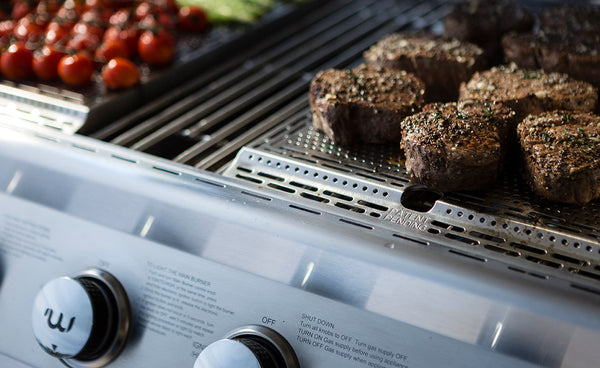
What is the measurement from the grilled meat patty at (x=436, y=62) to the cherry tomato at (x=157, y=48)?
0.79 m

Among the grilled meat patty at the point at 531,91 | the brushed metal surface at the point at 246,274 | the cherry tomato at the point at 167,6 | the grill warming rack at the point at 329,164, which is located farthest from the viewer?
the cherry tomato at the point at 167,6

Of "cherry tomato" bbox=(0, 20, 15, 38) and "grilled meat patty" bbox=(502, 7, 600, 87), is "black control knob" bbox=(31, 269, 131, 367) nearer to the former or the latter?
"grilled meat patty" bbox=(502, 7, 600, 87)

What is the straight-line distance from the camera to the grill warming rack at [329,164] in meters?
1.20

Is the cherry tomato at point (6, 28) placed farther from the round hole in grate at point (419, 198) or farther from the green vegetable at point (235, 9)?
the round hole in grate at point (419, 198)

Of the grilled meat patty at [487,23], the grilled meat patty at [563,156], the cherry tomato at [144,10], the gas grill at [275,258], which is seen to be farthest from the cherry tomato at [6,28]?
the grilled meat patty at [563,156]

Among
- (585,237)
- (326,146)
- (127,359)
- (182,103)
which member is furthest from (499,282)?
(182,103)

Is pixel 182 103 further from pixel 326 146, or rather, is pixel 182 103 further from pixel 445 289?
pixel 445 289

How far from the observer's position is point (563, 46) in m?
1.88

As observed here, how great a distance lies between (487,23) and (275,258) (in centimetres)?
134

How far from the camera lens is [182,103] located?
2.03m

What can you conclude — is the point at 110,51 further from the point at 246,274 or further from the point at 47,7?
the point at 246,274

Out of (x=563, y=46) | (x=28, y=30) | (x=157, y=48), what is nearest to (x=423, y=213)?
(x=563, y=46)

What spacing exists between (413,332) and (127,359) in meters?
0.67

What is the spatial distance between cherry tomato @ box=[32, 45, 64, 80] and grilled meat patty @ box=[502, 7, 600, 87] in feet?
5.13
